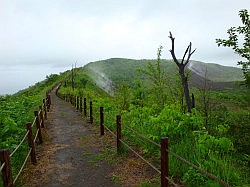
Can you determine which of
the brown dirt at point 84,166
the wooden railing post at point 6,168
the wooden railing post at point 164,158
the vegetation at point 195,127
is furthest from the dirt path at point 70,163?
the wooden railing post at point 164,158

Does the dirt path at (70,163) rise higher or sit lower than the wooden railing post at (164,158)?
lower

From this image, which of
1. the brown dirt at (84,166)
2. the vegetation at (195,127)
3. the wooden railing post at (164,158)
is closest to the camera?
the wooden railing post at (164,158)

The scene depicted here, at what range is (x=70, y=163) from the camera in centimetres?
752

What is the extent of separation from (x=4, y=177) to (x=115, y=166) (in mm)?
2858

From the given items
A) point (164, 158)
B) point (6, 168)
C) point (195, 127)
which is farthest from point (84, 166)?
point (195, 127)

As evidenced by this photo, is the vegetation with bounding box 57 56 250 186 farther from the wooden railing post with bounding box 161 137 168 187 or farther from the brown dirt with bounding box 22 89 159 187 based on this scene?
the brown dirt with bounding box 22 89 159 187

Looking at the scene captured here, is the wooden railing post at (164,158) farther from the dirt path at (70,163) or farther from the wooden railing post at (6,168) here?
the wooden railing post at (6,168)

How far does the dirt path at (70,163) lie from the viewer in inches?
245

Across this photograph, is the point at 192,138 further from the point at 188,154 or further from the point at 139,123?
the point at 139,123

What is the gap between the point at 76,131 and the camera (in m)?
12.0

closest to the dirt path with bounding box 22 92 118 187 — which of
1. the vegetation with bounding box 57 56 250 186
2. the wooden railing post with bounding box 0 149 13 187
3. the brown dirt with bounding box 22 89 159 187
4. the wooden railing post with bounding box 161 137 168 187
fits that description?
the brown dirt with bounding box 22 89 159 187

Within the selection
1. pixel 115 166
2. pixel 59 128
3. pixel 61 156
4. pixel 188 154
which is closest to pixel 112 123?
pixel 59 128

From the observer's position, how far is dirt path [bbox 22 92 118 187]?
621 centimetres

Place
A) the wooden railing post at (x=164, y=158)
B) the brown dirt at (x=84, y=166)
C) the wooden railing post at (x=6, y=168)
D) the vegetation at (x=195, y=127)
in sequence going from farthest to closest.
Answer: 1. the brown dirt at (x=84, y=166)
2. the vegetation at (x=195, y=127)
3. the wooden railing post at (x=6, y=168)
4. the wooden railing post at (x=164, y=158)
